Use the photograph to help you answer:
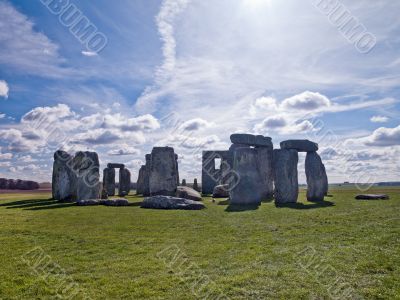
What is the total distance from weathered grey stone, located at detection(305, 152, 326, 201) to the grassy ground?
8627 millimetres

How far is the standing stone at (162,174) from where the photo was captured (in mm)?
21906

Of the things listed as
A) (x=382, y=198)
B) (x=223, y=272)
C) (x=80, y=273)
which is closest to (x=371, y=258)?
(x=223, y=272)

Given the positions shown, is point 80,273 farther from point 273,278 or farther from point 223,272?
point 273,278

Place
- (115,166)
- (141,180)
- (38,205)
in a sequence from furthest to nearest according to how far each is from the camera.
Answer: (141,180) → (115,166) → (38,205)

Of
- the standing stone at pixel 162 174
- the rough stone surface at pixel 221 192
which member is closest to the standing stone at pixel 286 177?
the rough stone surface at pixel 221 192

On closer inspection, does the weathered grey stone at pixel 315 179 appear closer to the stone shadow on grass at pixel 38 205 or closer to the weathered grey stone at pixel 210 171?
the weathered grey stone at pixel 210 171

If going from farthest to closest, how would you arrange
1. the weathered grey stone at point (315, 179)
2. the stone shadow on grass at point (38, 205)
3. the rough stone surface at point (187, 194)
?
the weathered grey stone at point (315, 179), the rough stone surface at point (187, 194), the stone shadow on grass at point (38, 205)

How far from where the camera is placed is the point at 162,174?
22.0m

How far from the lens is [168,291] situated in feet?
18.8

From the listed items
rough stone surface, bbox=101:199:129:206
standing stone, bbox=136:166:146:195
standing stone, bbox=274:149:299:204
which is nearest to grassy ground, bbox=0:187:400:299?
rough stone surface, bbox=101:199:129:206

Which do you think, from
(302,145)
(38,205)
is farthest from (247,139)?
(38,205)

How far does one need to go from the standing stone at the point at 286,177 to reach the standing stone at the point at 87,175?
32.7 ft

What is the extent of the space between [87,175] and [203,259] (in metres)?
14.3

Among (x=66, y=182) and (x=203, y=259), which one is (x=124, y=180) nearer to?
(x=66, y=182)
